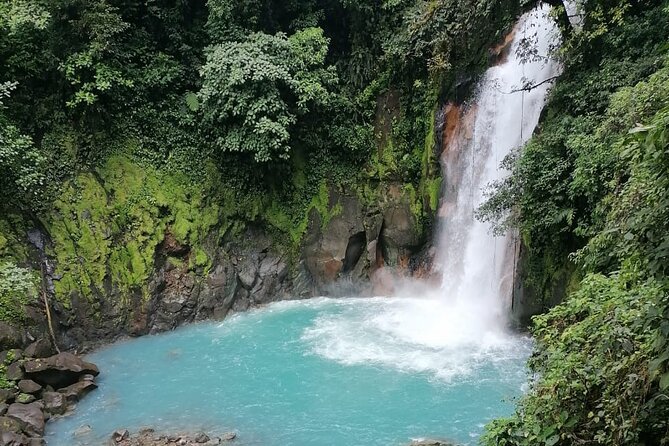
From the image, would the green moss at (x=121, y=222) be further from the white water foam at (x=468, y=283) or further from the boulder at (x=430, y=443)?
the boulder at (x=430, y=443)

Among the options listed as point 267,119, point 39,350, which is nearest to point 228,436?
point 39,350

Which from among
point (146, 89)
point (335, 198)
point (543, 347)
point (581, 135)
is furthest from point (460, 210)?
point (146, 89)

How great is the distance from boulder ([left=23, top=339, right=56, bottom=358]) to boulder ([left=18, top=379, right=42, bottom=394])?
0.82 m

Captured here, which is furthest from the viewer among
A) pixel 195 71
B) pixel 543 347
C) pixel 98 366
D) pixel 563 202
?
pixel 195 71

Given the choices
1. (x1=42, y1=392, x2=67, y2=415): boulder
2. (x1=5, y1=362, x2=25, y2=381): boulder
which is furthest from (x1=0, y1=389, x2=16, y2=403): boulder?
(x1=42, y1=392, x2=67, y2=415): boulder

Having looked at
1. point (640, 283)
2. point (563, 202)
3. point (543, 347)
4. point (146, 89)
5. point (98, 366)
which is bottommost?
point (98, 366)

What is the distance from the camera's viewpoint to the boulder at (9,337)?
1041cm

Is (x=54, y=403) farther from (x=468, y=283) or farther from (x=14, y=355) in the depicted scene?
(x=468, y=283)

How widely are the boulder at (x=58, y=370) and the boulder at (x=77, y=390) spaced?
0.18m

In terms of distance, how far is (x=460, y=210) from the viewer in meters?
13.9

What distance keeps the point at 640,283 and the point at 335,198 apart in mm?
10988

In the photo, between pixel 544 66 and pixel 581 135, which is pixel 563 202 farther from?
pixel 544 66

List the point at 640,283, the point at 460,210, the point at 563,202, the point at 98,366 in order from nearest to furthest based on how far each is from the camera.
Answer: the point at 640,283
the point at 563,202
the point at 98,366
the point at 460,210

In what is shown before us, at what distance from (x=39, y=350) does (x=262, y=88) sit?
796 cm
